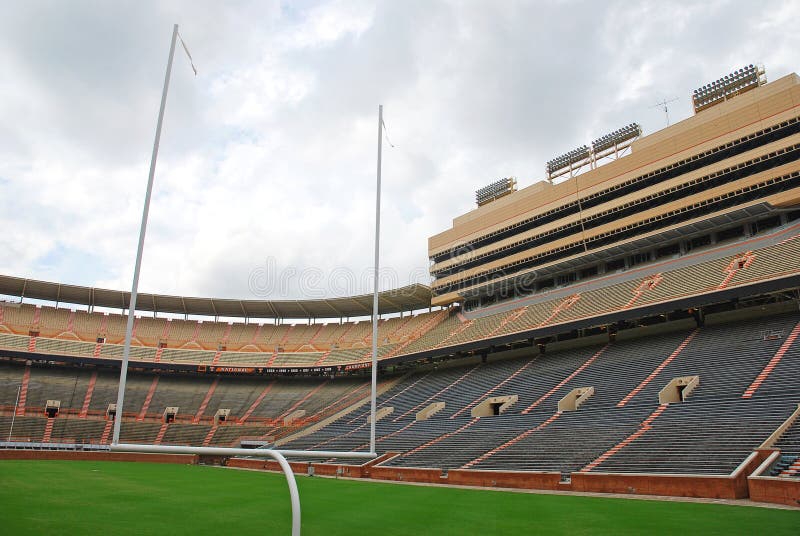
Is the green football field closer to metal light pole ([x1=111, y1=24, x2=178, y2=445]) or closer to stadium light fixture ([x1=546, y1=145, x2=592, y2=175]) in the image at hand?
metal light pole ([x1=111, y1=24, x2=178, y2=445])

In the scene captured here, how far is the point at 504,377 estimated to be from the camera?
35.6 m

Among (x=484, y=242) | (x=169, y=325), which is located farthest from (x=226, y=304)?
(x=484, y=242)

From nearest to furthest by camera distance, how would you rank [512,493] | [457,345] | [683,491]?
1. [683,491]
2. [512,493]
3. [457,345]

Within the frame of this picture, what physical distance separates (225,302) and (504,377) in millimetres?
32729

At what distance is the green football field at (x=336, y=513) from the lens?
31.4 ft

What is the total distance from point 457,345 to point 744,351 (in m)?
18.4

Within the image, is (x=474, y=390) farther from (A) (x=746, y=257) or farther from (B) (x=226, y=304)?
(B) (x=226, y=304)

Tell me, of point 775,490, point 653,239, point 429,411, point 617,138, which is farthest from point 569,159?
point 775,490

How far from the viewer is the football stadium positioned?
13961 mm

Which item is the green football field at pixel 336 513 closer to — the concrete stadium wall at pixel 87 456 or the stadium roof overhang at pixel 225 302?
the concrete stadium wall at pixel 87 456

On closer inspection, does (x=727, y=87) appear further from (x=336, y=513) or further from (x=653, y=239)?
(x=336, y=513)

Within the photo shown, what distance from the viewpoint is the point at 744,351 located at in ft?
81.7

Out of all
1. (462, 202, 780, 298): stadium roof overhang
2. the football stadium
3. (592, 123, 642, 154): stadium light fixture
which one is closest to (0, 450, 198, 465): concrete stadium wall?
the football stadium

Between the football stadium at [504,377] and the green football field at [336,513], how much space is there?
0.13m
